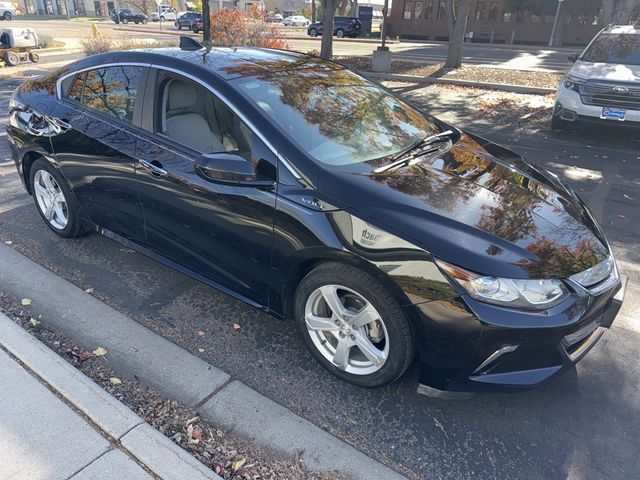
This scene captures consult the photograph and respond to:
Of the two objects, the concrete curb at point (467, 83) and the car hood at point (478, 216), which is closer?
the car hood at point (478, 216)

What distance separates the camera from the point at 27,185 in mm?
4352

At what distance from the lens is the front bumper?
84.0 inches

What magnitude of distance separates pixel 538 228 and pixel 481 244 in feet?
1.51

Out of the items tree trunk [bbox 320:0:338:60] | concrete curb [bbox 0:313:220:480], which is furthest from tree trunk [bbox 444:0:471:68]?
concrete curb [bbox 0:313:220:480]

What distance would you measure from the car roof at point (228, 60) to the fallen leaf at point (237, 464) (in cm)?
214

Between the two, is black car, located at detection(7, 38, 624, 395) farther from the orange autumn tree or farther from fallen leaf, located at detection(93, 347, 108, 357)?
the orange autumn tree

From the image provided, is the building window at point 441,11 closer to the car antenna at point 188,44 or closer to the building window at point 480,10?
the building window at point 480,10

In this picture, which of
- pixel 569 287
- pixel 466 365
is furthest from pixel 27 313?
pixel 569 287

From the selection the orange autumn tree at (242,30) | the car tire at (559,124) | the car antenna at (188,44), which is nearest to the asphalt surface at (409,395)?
the car antenna at (188,44)

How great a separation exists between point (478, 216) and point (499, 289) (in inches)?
17.1

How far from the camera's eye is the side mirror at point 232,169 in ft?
8.46

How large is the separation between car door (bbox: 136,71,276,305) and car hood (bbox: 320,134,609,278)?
502 mm

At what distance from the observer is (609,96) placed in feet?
23.2

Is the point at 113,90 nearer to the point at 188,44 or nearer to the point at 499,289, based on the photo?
the point at 188,44
